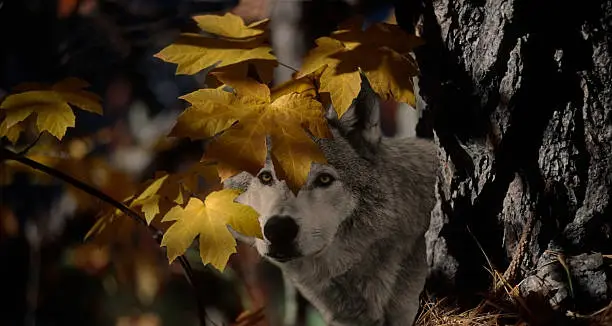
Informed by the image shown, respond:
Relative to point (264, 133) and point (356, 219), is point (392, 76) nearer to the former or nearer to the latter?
point (264, 133)

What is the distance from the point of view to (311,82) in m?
2.02

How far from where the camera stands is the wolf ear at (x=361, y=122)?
2.09 meters

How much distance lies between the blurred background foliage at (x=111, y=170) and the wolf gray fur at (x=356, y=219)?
1129 mm

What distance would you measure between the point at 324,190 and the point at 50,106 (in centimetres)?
93

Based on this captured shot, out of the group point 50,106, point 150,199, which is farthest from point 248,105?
point 50,106

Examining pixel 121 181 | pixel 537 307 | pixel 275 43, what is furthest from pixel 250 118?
pixel 121 181

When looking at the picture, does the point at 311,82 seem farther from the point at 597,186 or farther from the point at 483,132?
the point at 597,186

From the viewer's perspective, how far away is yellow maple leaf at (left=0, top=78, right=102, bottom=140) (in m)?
2.05

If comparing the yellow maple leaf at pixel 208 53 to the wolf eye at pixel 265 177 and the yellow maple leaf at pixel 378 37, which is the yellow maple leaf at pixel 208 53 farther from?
the wolf eye at pixel 265 177

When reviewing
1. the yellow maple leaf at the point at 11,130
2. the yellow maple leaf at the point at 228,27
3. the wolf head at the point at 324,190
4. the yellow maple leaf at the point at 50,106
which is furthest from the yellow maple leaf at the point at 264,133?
the yellow maple leaf at the point at 11,130

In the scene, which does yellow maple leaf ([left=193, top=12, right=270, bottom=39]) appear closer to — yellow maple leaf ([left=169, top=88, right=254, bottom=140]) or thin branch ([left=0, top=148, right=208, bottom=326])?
Result: yellow maple leaf ([left=169, top=88, right=254, bottom=140])

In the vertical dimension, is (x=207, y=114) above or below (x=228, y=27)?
below

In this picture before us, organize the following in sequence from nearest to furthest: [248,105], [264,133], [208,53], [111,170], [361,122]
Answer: [264,133] → [248,105] → [208,53] → [361,122] → [111,170]

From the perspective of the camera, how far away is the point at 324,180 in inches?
80.3
